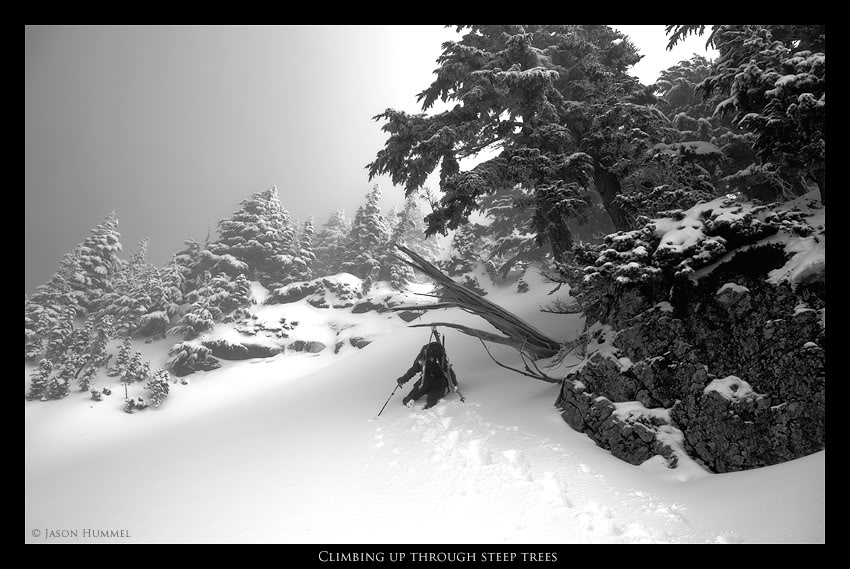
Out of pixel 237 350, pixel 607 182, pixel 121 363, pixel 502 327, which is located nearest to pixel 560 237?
pixel 607 182

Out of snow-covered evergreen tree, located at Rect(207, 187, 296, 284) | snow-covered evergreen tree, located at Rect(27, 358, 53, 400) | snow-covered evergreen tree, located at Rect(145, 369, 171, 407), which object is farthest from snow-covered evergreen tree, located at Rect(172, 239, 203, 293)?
snow-covered evergreen tree, located at Rect(145, 369, 171, 407)

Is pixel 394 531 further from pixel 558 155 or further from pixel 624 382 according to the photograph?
pixel 558 155

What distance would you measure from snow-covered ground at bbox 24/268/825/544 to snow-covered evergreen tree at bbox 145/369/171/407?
11.6 m

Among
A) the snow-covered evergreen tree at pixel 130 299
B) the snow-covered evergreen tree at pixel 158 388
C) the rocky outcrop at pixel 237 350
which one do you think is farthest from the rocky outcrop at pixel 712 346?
the snow-covered evergreen tree at pixel 130 299

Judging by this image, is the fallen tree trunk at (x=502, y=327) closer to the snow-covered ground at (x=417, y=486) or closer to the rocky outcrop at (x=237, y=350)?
the snow-covered ground at (x=417, y=486)

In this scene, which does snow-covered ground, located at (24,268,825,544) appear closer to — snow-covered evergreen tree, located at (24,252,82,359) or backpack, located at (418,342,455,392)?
backpack, located at (418,342,455,392)

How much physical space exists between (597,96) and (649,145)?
2257mm

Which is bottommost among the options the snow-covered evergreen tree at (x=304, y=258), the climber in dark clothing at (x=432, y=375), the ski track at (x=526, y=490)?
the ski track at (x=526, y=490)

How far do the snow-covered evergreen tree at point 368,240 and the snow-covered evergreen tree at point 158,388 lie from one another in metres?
16.3

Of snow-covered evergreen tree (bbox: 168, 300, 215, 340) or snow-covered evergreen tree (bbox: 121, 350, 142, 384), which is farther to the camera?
snow-covered evergreen tree (bbox: 168, 300, 215, 340)

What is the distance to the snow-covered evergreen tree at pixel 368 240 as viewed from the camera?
32.5 m

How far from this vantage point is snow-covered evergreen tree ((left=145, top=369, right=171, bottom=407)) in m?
19.2

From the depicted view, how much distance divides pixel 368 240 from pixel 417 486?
30.6 meters
